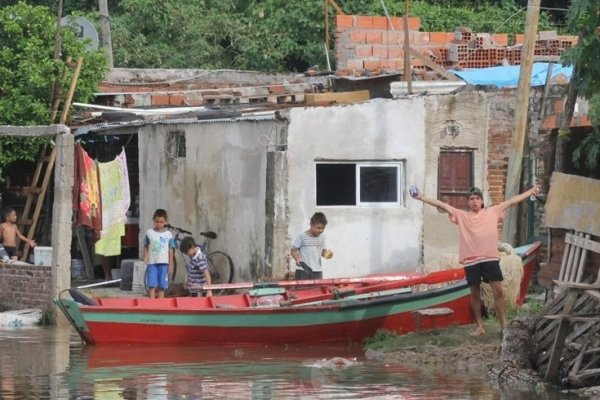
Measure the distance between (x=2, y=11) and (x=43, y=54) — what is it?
1154mm

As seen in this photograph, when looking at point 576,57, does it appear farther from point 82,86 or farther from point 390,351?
point 82,86

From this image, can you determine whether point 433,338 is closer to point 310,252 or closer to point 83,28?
point 310,252

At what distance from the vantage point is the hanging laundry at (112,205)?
21.5 metres

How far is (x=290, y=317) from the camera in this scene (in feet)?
55.8

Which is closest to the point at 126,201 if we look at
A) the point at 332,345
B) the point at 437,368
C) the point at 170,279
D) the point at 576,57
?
the point at 170,279

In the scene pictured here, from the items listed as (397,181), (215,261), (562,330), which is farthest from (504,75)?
(562,330)

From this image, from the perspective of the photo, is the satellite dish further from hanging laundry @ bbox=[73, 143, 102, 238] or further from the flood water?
the flood water

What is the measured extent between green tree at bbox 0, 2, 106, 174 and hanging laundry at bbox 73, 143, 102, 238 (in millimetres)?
2136

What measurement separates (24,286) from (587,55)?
10335 mm

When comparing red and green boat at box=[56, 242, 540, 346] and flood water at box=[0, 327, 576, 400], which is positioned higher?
red and green boat at box=[56, 242, 540, 346]

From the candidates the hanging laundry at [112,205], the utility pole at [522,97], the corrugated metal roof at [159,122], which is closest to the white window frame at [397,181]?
the corrugated metal roof at [159,122]

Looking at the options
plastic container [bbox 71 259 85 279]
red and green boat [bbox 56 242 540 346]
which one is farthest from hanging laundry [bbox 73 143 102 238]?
red and green boat [bbox 56 242 540 346]

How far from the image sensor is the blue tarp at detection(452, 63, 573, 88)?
2273cm

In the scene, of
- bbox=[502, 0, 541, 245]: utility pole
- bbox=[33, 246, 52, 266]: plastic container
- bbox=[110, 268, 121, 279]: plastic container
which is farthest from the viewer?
bbox=[110, 268, 121, 279]: plastic container
